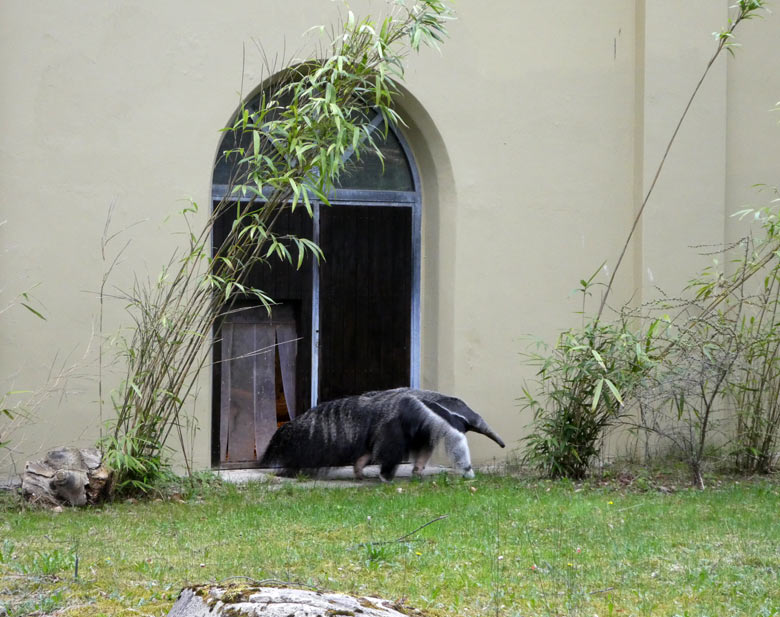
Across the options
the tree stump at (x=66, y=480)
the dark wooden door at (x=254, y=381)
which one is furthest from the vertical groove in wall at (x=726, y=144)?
the tree stump at (x=66, y=480)

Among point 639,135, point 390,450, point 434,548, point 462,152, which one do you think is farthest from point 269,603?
point 639,135

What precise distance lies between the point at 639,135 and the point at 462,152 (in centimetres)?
175

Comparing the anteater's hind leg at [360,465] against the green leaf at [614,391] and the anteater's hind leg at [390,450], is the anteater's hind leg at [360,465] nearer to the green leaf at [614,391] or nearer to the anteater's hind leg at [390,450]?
the anteater's hind leg at [390,450]

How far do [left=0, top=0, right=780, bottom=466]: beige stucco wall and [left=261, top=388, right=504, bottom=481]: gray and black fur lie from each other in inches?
28.8

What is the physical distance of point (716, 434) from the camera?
952 cm

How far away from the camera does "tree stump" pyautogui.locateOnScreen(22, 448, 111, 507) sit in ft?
22.0

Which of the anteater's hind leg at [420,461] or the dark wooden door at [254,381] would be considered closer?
the anteater's hind leg at [420,461]

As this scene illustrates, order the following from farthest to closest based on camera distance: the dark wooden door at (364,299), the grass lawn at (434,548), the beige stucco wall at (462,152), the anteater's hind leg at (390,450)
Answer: the dark wooden door at (364,299), the anteater's hind leg at (390,450), the beige stucco wall at (462,152), the grass lawn at (434,548)

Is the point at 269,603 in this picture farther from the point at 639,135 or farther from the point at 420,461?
the point at 639,135

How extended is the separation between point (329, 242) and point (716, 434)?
3.97 m

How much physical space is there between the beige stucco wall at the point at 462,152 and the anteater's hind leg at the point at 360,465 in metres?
1.18

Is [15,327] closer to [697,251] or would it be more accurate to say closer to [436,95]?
[436,95]

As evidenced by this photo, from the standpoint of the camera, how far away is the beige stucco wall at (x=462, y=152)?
8.05 meters

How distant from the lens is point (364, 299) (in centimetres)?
931
